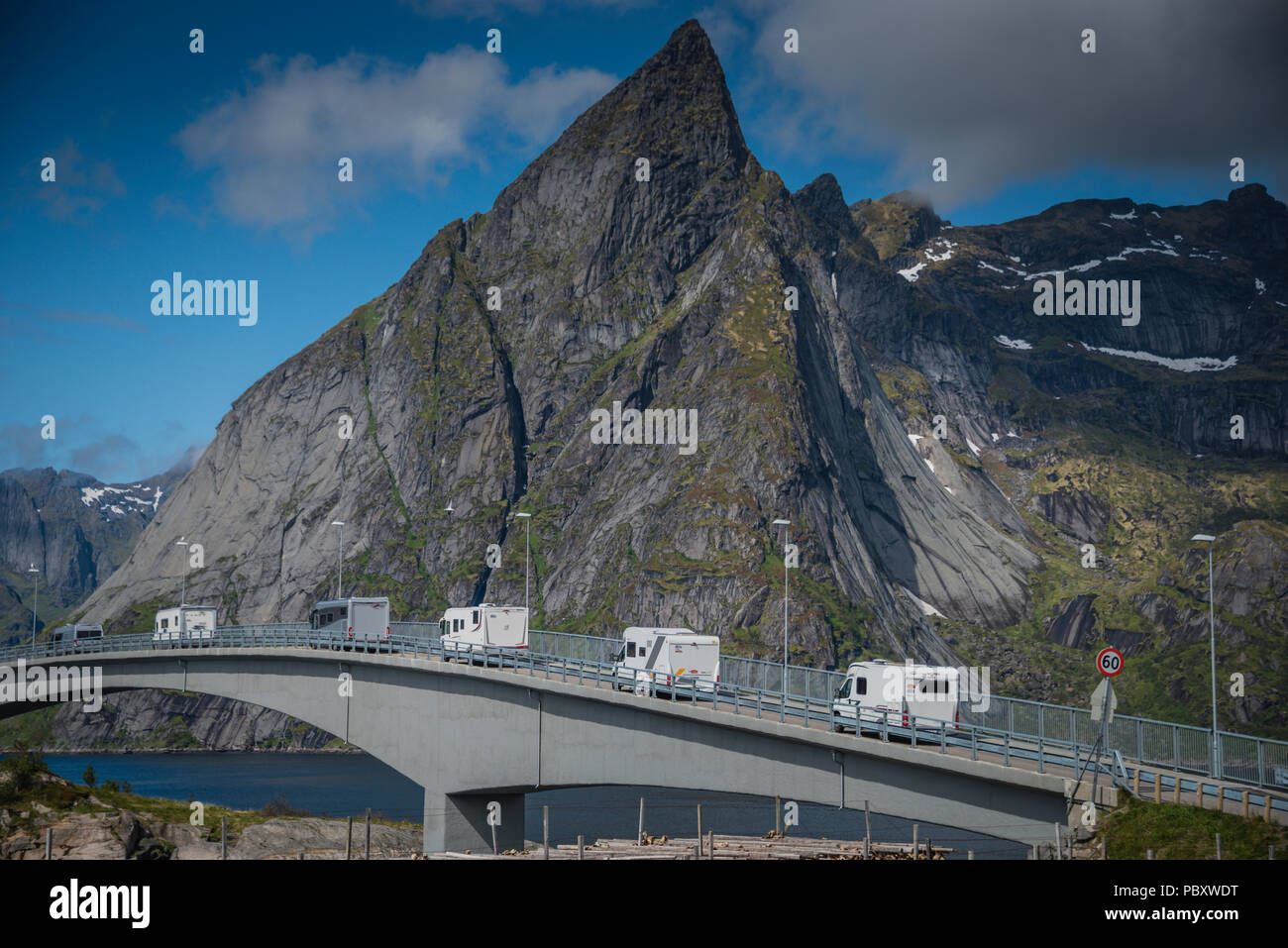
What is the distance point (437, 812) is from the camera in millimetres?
52938

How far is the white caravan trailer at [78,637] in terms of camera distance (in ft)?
308

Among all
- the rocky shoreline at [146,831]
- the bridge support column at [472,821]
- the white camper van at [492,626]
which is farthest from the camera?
the white camper van at [492,626]

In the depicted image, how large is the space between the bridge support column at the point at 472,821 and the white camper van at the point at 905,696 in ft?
67.3

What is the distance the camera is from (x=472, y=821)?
52.9 m

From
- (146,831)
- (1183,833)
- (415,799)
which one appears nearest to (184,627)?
(415,799)

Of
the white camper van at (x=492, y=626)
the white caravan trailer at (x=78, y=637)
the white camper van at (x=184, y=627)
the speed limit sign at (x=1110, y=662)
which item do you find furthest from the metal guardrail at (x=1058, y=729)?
the white caravan trailer at (x=78, y=637)

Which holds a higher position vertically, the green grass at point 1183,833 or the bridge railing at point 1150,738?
the bridge railing at point 1150,738

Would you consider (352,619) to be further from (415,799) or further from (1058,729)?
(1058,729)

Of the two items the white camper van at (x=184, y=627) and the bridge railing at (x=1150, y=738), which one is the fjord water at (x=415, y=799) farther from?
the white camper van at (x=184, y=627)

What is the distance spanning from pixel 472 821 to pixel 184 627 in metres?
44.9
